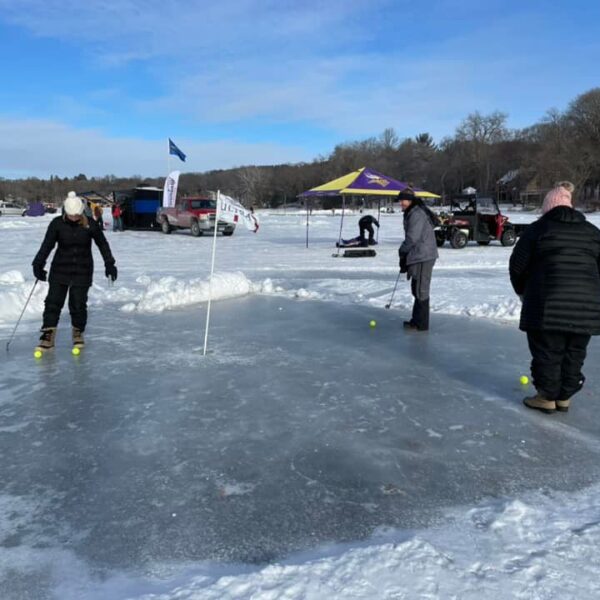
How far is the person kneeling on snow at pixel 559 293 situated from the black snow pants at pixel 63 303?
A: 14.8 feet

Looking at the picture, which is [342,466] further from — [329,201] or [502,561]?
[329,201]

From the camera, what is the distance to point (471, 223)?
1967 cm

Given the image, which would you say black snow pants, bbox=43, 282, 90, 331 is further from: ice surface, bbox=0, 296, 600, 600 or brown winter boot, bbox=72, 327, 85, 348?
ice surface, bbox=0, 296, 600, 600

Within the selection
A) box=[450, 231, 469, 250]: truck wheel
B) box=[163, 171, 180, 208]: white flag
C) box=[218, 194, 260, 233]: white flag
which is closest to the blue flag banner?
box=[163, 171, 180, 208]: white flag

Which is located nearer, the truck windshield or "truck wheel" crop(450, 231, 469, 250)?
"truck wheel" crop(450, 231, 469, 250)

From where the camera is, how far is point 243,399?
4.52m

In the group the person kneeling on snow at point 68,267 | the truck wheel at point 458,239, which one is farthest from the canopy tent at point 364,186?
the person kneeling on snow at point 68,267

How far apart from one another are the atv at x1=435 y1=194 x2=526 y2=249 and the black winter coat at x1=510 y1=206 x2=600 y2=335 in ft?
50.6

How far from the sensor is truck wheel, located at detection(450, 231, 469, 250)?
19.4 m

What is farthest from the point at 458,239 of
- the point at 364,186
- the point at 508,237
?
the point at 364,186

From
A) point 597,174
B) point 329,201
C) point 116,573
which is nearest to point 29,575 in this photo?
point 116,573

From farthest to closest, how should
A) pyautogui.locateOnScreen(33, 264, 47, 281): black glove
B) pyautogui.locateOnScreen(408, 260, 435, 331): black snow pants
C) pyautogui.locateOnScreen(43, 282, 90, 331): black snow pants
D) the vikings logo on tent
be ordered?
the vikings logo on tent, pyautogui.locateOnScreen(408, 260, 435, 331): black snow pants, pyautogui.locateOnScreen(43, 282, 90, 331): black snow pants, pyautogui.locateOnScreen(33, 264, 47, 281): black glove

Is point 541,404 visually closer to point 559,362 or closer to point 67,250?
point 559,362

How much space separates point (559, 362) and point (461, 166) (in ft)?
363
